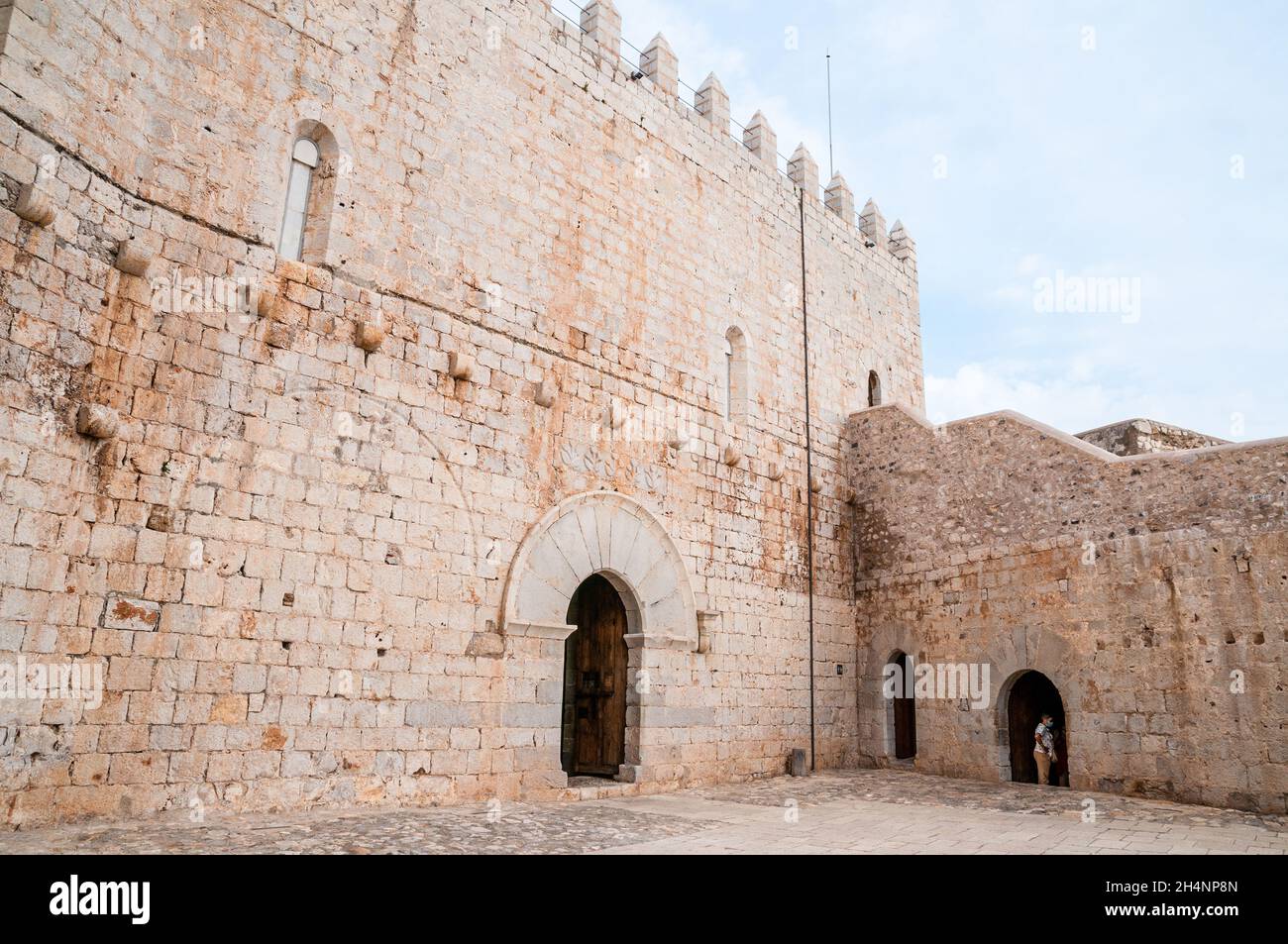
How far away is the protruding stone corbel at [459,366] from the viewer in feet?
27.6

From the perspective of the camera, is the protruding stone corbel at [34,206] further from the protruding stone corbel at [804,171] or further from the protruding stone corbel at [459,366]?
the protruding stone corbel at [804,171]

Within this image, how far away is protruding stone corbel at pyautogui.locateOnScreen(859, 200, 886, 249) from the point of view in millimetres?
15523

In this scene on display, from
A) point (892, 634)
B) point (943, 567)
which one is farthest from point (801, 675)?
point (943, 567)

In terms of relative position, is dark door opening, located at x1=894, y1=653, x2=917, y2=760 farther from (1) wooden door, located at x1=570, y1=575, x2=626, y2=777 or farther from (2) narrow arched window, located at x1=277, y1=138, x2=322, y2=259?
(2) narrow arched window, located at x1=277, y1=138, x2=322, y2=259

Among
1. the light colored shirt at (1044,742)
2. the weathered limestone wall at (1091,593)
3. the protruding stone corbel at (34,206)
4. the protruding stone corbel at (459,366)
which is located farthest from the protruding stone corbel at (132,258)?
the light colored shirt at (1044,742)

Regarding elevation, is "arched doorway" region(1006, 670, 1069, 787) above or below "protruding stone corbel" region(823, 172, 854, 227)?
below

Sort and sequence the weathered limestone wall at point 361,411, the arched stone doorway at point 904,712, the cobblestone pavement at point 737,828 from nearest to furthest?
the cobblestone pavement at point 737,828 < the weathered limestone wall at point 361,411 < the arched stone doorway at point 904,712

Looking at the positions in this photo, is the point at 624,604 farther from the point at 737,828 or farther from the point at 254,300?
the point at 254,300

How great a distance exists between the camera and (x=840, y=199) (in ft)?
49.0

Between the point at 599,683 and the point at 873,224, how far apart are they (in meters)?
9.80

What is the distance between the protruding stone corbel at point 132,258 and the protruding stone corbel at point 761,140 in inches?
361

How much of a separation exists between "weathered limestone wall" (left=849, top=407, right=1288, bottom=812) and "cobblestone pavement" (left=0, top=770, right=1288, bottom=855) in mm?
706

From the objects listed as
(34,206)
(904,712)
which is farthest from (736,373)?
(34,206)

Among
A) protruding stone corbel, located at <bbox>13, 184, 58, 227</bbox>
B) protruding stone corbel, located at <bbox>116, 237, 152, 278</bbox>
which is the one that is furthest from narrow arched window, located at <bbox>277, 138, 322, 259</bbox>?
protruding stone corbel, located at <bbox>13, 184, 58, 227</bbox>
